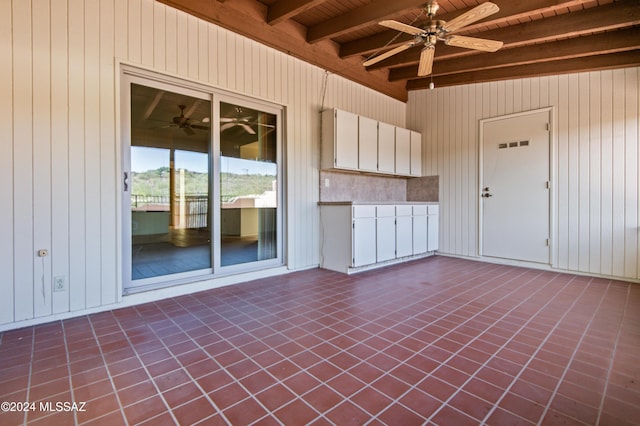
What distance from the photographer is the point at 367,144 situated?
4820 millimetres

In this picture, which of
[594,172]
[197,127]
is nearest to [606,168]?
[594,172]

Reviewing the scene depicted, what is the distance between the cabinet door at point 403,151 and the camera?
5.39 metres

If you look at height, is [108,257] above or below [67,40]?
below

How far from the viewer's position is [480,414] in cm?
145

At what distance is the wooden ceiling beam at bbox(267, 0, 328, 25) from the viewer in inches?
129

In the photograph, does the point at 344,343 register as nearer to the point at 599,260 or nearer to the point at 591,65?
the point at 599,260

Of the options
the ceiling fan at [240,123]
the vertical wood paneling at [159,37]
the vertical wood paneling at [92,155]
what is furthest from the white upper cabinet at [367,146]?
the vertical wood paneling at [92,155]

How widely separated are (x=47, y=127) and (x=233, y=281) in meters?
2.25

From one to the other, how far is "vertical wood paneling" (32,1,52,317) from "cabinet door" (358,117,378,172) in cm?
357

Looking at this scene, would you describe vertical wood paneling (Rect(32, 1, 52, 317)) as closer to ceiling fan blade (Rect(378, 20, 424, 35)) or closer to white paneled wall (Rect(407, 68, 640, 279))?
ceiling fan blade (Rect(378, 20, 424, 35))

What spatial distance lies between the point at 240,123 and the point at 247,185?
2.55ft

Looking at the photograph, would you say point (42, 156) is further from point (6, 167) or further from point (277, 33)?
point (277, 33)

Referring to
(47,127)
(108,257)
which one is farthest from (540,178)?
(47,127)

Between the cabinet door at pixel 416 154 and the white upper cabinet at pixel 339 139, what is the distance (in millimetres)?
1578
